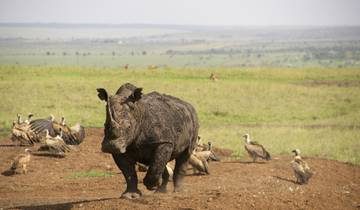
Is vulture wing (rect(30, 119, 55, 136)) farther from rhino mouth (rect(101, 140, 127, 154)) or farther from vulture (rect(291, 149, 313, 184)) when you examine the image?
rhino mouth (rect(101, 140, 127, 154))

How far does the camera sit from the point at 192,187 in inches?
663

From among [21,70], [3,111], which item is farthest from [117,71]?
[3,111]

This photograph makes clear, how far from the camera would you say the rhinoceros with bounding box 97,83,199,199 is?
38.0 ft

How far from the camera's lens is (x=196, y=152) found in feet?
65.0

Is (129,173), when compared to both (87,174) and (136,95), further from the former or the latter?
(87,174)

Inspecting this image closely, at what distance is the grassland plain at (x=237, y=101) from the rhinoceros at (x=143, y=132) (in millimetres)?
10027

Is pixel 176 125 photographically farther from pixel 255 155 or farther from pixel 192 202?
pixel 255 155

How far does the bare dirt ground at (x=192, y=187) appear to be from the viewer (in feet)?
40.8

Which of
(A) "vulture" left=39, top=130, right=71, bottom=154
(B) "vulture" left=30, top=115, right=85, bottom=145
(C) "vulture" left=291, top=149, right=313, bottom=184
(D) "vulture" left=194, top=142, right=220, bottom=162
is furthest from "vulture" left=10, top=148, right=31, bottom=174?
(C) "vulture" left=291, top=149, right=313, bottom=184

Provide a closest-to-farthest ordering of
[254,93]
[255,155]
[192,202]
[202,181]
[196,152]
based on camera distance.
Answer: [192,202] → [202,181] → [196,152] → [255,155] → [254,93]

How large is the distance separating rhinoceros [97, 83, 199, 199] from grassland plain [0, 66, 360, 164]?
32.9ft

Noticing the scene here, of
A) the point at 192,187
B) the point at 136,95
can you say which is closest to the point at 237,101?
the point at 192,187

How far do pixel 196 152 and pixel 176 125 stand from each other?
6575 millimetres

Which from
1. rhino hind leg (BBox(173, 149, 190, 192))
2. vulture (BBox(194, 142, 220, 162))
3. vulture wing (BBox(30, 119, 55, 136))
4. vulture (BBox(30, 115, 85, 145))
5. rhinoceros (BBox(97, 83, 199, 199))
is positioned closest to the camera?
rhinoceros (BBox(97, 83, 199, 199))
